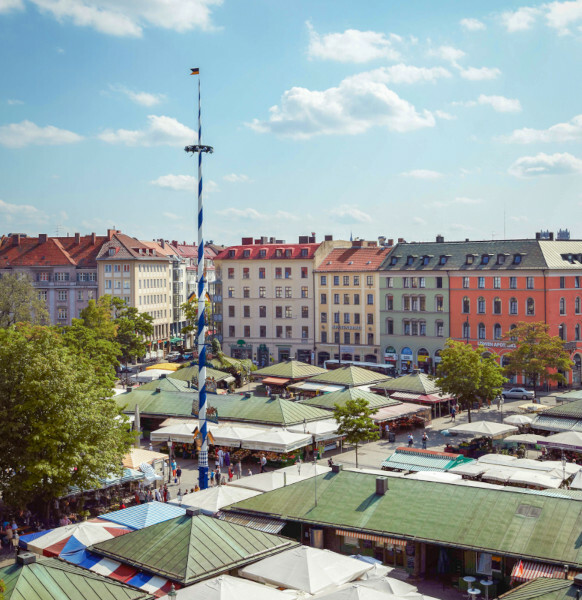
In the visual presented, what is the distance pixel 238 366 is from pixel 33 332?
16.3 meters

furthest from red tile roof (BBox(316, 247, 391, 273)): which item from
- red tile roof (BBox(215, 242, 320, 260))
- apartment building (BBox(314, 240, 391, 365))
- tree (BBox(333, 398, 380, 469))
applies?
tree (BBox(333, 398, 380, 469))

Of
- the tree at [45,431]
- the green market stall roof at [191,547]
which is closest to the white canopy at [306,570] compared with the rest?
the green market stall roof at [191,547]

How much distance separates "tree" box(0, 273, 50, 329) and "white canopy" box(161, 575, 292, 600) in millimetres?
62509

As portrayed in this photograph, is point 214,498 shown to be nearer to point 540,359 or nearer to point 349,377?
point 349,377

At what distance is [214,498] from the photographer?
28.1 meters

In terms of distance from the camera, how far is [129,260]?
97500 mm

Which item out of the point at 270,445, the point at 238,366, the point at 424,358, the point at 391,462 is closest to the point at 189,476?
the point at 270,445

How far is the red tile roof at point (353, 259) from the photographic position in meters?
80.2

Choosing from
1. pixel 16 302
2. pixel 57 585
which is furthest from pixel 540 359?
pixel 16 302

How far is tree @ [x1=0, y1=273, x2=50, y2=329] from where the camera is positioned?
7819 cm

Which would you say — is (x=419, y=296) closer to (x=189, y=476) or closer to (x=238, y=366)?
(x=238, y=366)

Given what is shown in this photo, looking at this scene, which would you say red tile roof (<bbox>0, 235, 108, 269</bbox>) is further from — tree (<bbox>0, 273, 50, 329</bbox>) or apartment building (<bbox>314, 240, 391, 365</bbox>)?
apartment building (<bbox>314, 240, 391, 365</bbox>)

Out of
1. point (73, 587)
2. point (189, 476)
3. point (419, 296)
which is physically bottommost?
point (189, 476)

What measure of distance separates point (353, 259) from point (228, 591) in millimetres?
64651
